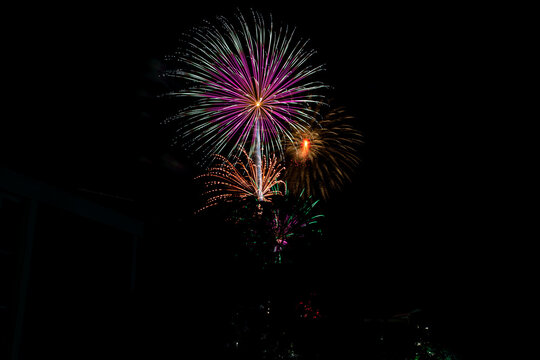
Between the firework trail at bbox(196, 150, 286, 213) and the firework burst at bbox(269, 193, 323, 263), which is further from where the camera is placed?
the firework trail at bbox(196, 150, 286, 213)

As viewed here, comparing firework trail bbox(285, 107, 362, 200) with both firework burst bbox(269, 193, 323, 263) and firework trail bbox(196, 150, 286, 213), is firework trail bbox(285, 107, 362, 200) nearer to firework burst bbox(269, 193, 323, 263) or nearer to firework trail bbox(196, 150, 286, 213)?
firework trail bbox(196, 150, 286, 213)

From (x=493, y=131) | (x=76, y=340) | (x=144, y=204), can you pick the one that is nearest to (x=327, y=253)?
(x=144, y=204)

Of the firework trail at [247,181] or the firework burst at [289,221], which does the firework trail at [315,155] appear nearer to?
the firework trail at [247,181]

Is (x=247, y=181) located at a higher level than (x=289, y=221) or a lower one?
higher

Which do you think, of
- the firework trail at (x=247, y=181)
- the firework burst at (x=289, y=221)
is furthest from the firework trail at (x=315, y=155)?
the firework burst at (x=289, y=221)

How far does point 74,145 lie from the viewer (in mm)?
4988

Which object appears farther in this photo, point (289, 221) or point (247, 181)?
point (247, 181)

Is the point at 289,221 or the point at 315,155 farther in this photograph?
the point at 315,155

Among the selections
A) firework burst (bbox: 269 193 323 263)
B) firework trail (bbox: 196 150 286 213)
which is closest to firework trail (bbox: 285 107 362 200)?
firework trail (bbox: 196 150 286 213)

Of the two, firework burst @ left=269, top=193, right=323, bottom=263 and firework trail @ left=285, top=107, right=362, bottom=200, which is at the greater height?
firework trail @ left=285, top=107, right=362, bottom=200

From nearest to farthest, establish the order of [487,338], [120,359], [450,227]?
[120,359]
[487,338]
[450,227]

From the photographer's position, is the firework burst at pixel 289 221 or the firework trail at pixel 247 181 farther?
the firework trail at pixel 247 181

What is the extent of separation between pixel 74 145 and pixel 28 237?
1.34 metres

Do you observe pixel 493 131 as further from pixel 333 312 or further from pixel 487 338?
pixel 333 312
